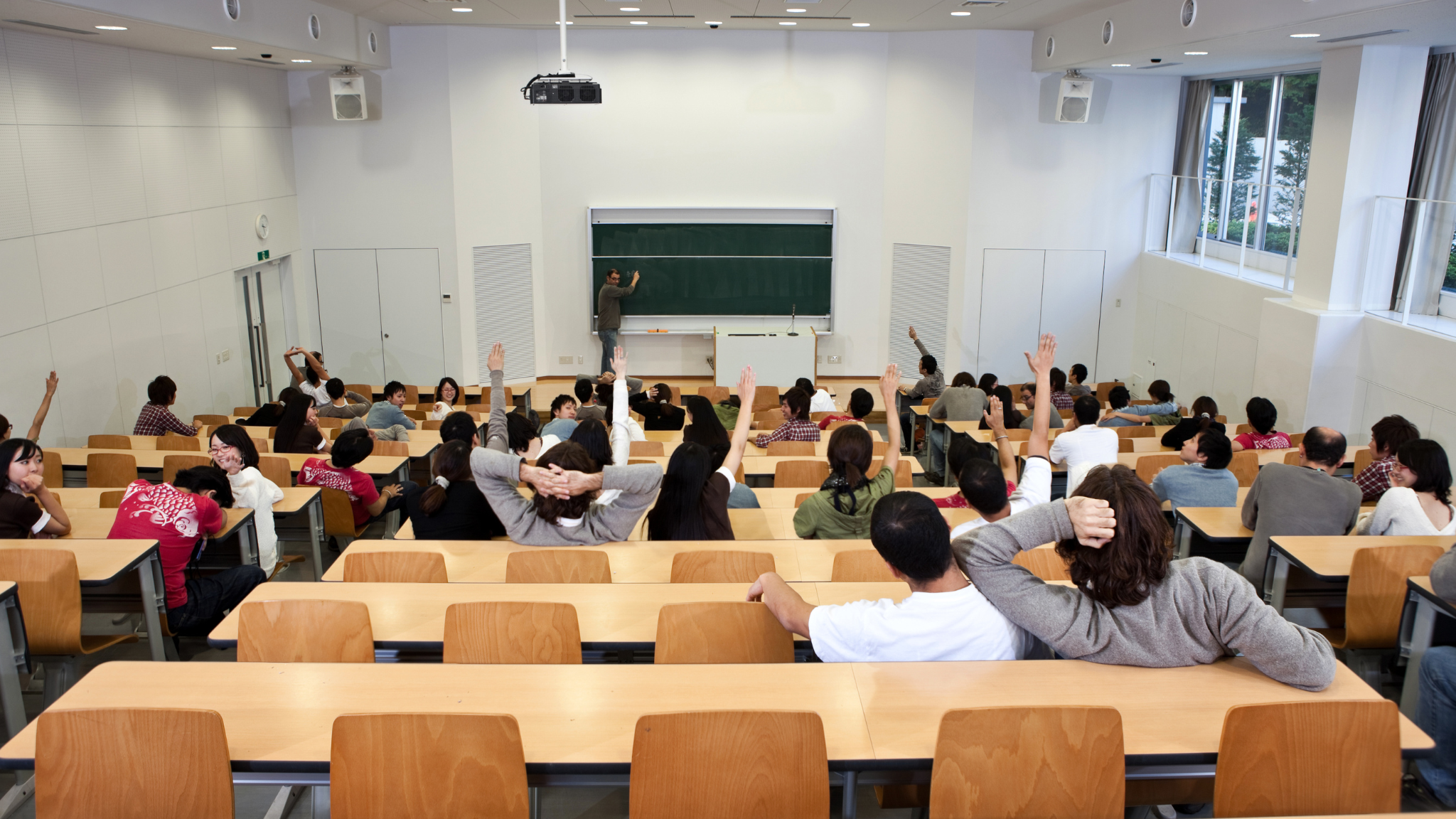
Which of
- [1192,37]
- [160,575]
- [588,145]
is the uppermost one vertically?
[1192,37]

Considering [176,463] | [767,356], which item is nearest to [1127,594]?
[176,463]

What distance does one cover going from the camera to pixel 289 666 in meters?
2.91

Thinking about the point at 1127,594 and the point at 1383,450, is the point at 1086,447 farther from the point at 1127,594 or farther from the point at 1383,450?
the point at 1127,594

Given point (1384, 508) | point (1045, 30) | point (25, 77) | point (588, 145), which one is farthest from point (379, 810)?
point (1045, 30)

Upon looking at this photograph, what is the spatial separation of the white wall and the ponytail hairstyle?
179 inches

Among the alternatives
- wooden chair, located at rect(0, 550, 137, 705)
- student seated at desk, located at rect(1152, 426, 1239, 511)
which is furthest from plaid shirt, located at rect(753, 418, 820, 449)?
wooden chair, located at rect(0, 550, 137, 705)

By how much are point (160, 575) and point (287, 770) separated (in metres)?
2.35

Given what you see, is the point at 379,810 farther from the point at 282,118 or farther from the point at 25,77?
the point at 282,118

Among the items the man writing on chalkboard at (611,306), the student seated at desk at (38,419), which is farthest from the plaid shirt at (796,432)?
the man writing on chalkboard at (611,306)

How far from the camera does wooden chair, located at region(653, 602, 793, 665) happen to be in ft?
10.2

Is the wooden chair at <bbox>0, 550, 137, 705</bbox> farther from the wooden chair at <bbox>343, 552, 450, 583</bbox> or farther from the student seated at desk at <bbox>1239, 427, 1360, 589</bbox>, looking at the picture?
the student seated at desk at <bbox>1239, 427, 1360, 589</bbox>

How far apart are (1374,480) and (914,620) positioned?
4253 millimetres

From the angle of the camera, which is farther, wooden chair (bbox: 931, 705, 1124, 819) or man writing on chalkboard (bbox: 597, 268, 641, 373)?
man writing on chalkboard (bbox: 597, 268, 641, 373)

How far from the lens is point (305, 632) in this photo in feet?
10.6
